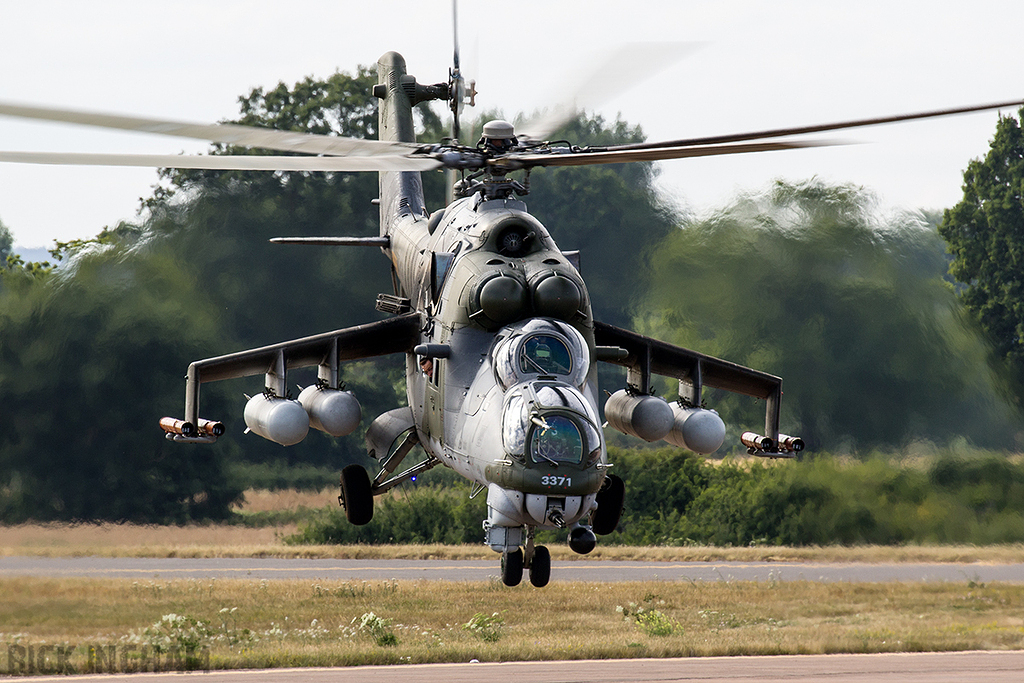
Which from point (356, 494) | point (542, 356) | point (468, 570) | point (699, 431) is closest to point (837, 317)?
point (468, 570)

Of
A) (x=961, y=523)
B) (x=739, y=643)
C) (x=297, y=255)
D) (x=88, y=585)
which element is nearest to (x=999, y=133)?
(x=961, y=523)

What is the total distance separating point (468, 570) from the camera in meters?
29.0

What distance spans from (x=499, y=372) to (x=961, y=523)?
16.0 meters

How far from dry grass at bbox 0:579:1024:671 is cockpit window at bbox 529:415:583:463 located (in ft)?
38.9

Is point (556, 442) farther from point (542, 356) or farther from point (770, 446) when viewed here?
point (770, 446)

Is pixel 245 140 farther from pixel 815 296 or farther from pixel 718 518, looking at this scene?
pixel 718 518

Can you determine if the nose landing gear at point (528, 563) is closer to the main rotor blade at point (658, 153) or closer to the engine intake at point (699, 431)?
the engine intake at point (699, 431)

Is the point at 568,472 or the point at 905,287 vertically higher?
the point at 905,287

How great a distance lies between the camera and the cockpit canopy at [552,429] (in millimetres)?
10820

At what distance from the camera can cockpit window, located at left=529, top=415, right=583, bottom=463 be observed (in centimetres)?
1081

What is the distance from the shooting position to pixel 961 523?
2394 cm

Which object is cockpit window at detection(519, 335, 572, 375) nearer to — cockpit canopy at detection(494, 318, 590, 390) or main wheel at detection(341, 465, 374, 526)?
cockpit canopy at detection(494, 318, 590, 390)

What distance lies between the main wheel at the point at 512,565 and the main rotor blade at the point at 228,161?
410 centimetres

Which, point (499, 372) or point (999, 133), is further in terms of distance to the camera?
point (999, 133)
